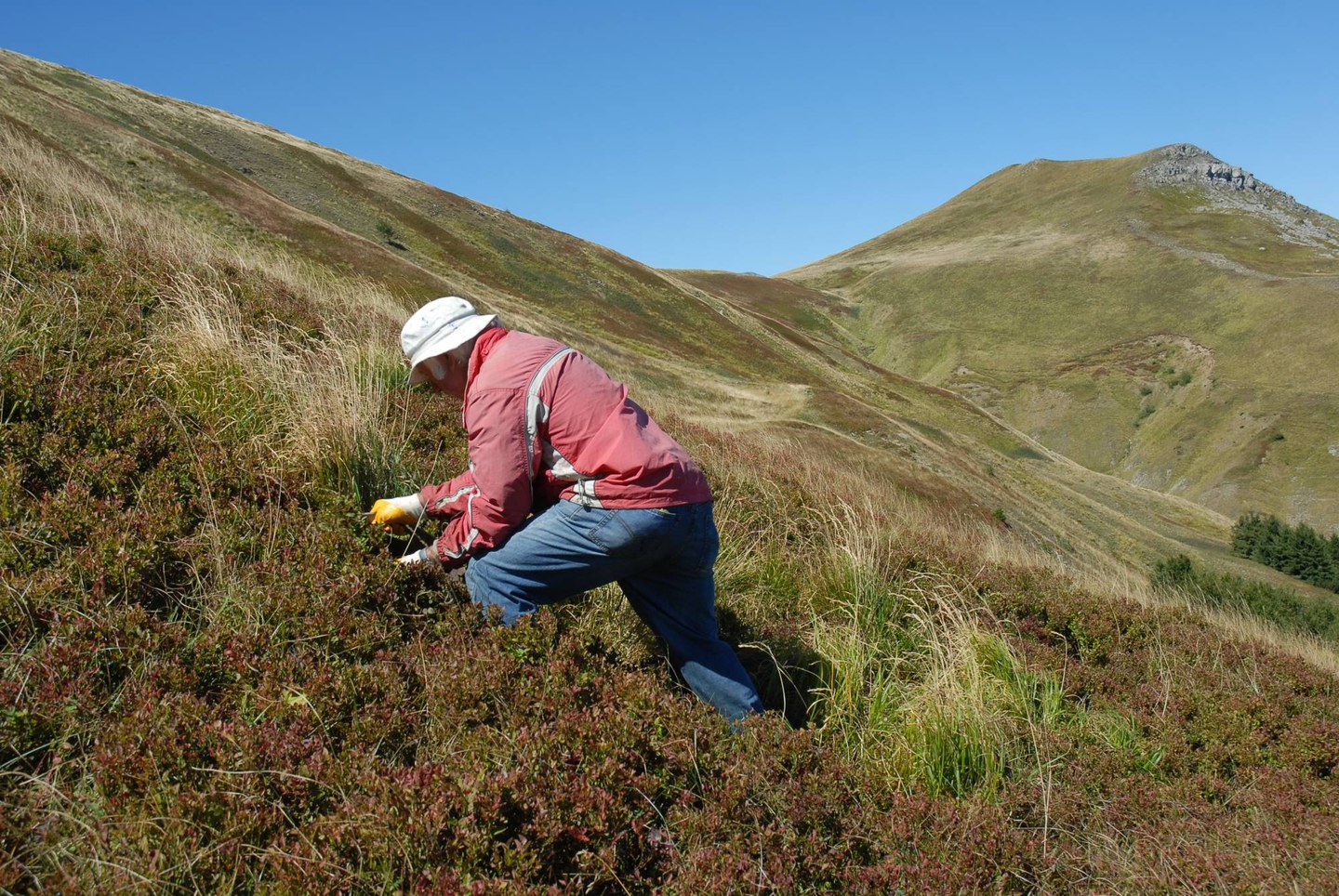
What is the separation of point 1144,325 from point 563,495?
12701 cm

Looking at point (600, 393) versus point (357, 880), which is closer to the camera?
point (357, 880)

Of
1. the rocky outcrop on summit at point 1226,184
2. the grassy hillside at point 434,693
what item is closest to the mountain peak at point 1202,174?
the rocky outcrop on summit at point 1226,184

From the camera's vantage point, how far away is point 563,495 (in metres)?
3.93

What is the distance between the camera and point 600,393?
3.94 metres

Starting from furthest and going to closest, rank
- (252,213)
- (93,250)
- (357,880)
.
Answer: (252,213)
(93,250)
(357,880)

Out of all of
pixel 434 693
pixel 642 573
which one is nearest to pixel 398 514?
pixel 434 693

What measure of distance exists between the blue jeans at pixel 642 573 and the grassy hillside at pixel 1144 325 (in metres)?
87.0

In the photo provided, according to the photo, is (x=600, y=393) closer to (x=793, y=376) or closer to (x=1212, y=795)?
(x=1212, y=795)

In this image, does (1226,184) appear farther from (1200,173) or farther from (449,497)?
(449,497)

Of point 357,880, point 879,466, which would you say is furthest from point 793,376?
point 357,880

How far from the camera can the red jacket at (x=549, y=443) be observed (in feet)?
12.4

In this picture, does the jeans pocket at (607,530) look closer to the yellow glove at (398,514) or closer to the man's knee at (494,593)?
the man's knee at (494,593)

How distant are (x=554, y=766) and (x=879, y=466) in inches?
1063

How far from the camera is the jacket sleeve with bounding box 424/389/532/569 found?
12.3 feet
